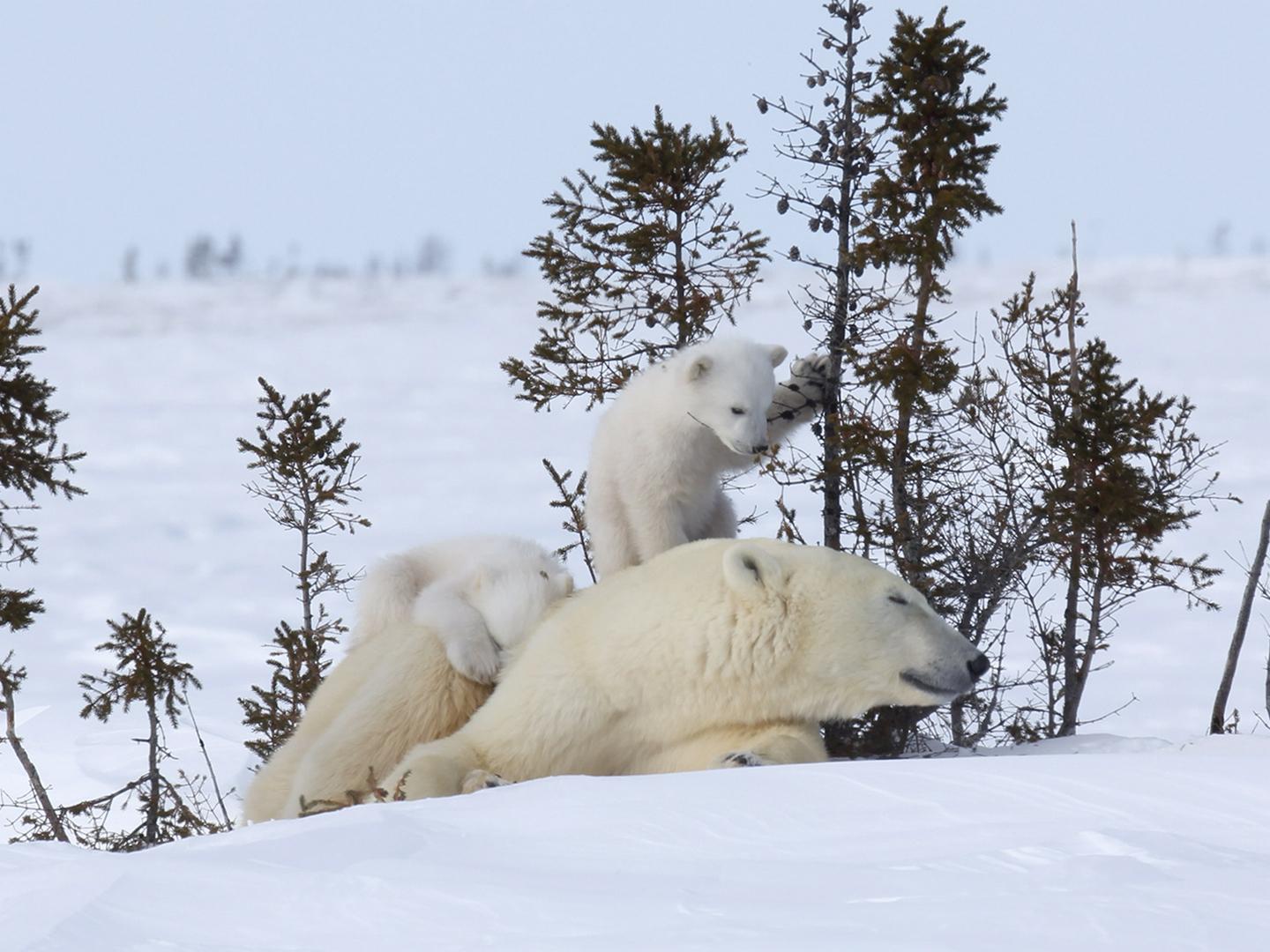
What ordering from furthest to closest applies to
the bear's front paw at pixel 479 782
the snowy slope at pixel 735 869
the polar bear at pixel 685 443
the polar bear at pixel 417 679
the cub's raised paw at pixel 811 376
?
the cub's raised paw at pixel 811 376
the polar bear at pixel 685 443
the polar bear at pixel 417 679
the bear's front paw at pixel 479 782
the snowy slope at pixel 735 869

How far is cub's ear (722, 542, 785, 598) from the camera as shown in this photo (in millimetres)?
4336

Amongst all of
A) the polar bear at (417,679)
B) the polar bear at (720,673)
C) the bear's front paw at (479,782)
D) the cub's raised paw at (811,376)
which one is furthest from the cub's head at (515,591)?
the cub's raised paw at (811,376)

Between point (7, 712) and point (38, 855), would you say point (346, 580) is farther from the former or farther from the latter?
point (38, 855)

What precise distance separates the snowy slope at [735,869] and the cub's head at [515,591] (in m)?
1.33

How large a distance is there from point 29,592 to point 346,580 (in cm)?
220

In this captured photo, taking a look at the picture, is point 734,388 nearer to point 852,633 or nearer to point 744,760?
point 852,633

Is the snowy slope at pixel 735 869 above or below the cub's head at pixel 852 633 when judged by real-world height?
below

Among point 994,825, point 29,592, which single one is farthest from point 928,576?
point 29,592

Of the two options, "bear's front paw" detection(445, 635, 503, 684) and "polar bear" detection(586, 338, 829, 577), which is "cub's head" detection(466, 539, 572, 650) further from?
"polar bear" detection(586, 338, 829, 577)

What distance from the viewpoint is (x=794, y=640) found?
4.34 metres

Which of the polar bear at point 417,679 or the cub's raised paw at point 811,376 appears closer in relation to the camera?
the polar bear at point 417,679

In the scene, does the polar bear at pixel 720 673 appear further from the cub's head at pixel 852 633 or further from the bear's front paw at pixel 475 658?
the bear's front paw at pixel 475 658

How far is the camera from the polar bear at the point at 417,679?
4.84 meters

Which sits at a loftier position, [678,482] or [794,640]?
[678,482]
